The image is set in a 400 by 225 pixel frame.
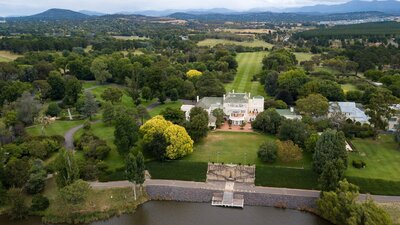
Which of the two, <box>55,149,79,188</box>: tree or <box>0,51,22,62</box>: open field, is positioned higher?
<box>0,51,22,62</box>: open field

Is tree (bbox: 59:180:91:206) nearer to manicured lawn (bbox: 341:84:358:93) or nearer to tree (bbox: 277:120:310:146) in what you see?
tree (bbox: 277:120:310:146)

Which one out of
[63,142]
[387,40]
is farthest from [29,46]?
[387,40]

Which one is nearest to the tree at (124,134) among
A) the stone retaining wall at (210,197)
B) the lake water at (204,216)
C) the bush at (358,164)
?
the stone retaining wall at (210,197)

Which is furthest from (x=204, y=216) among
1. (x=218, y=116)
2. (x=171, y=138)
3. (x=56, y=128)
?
(x=56, y=128)

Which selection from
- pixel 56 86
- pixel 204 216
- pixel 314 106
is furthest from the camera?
pixel 56 86

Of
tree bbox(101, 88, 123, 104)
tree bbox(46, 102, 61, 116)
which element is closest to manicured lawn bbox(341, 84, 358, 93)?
tree bbox(101, 88, 123, 104)

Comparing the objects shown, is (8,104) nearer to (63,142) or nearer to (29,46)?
(63,142)

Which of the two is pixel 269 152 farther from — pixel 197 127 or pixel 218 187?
pixel 197 127
